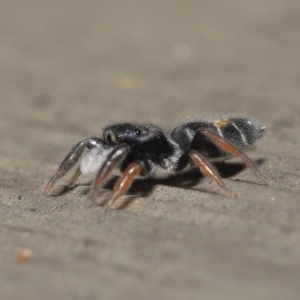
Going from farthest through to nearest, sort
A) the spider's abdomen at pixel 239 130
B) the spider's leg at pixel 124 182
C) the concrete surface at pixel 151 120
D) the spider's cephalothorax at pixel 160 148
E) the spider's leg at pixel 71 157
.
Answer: the spider's abdomen at pixel 239 130 → the spider's leg at pixel 71 157 → the spider's cephalothorax at pixel 160 148 → the spider's leg at pixel 124 182 → the concrete surface at pixel 151 120

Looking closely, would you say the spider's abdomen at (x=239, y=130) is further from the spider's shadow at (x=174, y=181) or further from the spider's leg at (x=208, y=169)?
the spider's leg at (x=208, y=169)

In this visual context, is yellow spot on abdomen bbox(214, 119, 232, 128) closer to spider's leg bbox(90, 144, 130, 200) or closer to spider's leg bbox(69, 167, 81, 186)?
spider's leg bbox(90, 144, 130, 200)

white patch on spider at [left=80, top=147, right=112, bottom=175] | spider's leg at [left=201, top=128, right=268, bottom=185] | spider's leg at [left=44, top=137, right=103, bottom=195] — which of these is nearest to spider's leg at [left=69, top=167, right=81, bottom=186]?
spider's leg at [left=44, top=137, right=103, bottom=195]

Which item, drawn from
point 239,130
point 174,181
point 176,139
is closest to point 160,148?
point 176,139

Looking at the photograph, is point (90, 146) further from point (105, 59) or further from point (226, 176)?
point (105, 59)

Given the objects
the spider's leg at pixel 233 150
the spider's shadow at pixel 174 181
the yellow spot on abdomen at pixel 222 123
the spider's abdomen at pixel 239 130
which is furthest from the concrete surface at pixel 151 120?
the yellow spot on abdomen at pixel 222 123

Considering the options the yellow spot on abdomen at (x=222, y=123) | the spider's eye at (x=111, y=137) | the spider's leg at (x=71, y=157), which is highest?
the spider's eye at (x=111, y=137)
